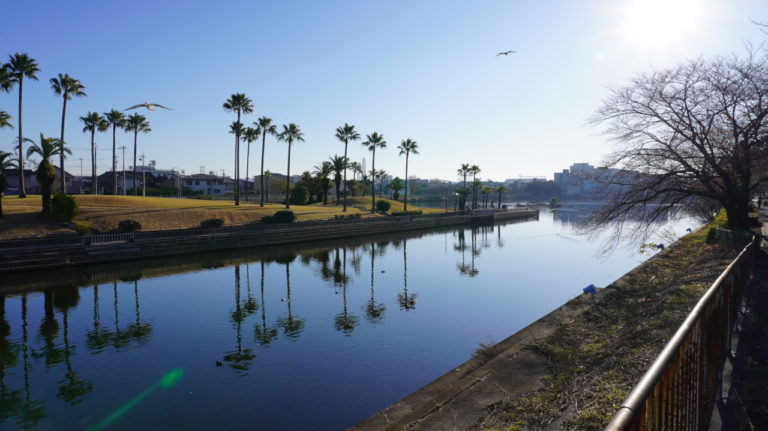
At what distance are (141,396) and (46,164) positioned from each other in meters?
39.9

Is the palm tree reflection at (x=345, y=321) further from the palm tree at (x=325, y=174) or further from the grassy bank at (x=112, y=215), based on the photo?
the palm tree at (x=325, y=174)

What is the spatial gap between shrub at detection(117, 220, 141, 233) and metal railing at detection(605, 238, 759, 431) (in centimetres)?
4445

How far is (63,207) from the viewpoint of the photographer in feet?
128

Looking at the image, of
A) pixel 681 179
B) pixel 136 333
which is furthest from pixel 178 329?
pixel 681 179

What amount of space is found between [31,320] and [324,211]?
49710mm

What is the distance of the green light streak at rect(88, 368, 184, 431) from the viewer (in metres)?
11.0

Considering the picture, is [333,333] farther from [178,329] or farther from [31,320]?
[31,320]

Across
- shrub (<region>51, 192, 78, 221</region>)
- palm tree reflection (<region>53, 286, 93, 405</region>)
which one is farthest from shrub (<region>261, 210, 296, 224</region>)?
palm tree reflection (<region>53, 286, 93, 405</region>)

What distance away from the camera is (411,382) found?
13.4 meters

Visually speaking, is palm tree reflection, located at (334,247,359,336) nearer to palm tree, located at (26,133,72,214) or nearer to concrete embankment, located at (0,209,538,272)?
concrete embankment, located at (0,209,538,272)

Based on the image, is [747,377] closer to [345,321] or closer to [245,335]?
[345,321]

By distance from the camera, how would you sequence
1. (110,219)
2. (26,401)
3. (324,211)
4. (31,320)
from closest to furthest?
1. (26,401)
2. (31,320)
3. (110,219)
4. (324,211)

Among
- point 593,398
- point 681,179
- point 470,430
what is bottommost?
point 470,430

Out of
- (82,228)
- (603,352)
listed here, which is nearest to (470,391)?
(603,352)
